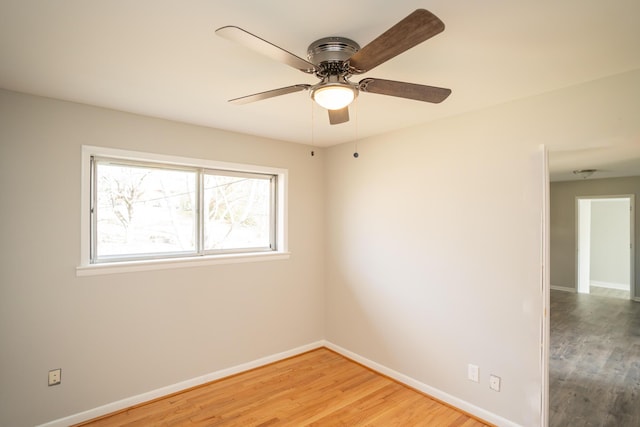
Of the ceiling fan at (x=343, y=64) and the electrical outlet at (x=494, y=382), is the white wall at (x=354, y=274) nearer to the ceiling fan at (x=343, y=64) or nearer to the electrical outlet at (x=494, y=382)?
the electrical outlet at (x=494, y=382)

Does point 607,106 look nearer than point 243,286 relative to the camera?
Yes

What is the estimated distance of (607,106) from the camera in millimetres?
1981

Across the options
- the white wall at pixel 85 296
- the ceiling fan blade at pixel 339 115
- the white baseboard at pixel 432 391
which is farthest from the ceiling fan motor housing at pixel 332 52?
the white baseboard at pixel 432 391

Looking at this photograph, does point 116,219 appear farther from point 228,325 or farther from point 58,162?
point 228,325

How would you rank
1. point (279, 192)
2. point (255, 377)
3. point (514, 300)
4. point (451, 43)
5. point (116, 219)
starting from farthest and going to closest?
point (279, 192) < point (255, 377) < point (116, 219) < point (514, 300) < point (451, 43)

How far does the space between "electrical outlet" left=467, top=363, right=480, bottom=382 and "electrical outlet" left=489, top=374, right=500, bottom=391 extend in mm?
99

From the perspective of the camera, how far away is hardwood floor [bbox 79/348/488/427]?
249cm

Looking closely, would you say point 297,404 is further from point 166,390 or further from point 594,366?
point 594,366

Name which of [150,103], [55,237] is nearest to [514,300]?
[150,103]

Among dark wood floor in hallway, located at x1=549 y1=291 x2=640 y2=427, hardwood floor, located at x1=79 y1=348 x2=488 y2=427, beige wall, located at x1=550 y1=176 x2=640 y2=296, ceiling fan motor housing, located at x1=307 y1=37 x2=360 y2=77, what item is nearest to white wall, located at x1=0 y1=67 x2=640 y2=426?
hardwood floor, located at x1=79 y1=348 x2=488 y2=427

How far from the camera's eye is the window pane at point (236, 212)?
3260 millimetres

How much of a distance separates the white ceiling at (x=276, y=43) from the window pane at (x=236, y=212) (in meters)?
0.98

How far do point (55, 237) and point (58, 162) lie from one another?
56 cm

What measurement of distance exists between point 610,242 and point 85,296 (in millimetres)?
10143
